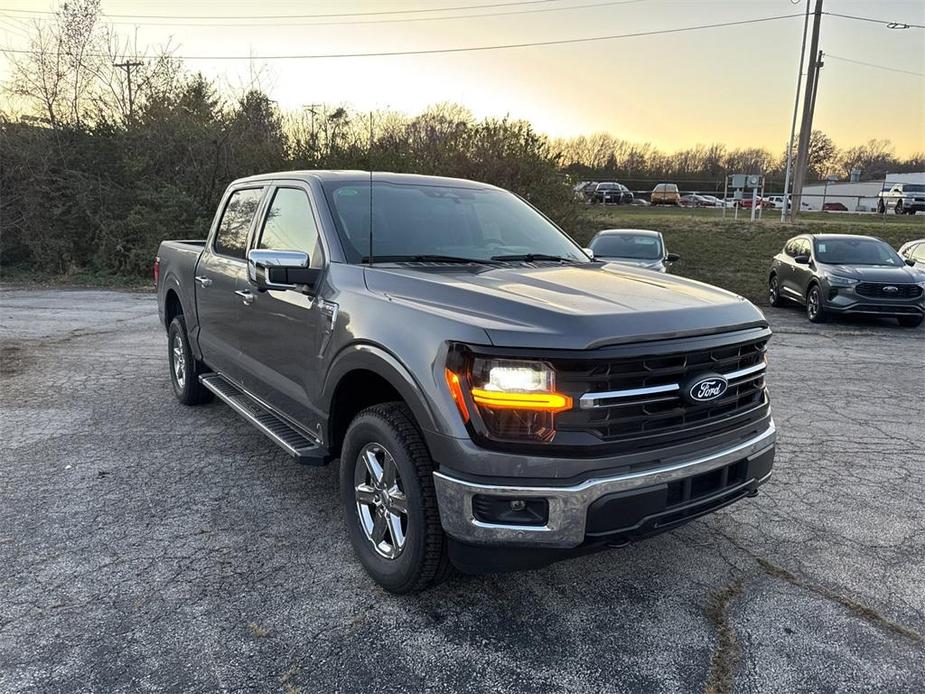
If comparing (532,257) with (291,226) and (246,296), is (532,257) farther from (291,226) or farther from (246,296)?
(246,296)

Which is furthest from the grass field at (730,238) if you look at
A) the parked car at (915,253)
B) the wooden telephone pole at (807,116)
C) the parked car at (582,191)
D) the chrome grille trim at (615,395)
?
the chrome grille trim at (615,395)

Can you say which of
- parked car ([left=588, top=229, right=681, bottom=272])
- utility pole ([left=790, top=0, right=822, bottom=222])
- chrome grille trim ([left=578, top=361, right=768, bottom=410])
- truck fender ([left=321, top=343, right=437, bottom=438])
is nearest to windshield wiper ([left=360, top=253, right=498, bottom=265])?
truck fender ([left=321, top=343, right=437, bottom=438])

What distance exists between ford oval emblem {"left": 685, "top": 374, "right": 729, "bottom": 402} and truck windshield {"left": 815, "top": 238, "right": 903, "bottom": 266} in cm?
1081

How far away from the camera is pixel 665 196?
44812 millimetres

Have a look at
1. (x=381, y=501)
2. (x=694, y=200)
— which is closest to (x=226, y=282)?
(x=381, y=501)

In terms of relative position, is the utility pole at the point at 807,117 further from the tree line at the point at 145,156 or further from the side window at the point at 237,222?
the side window at the point at 237,222

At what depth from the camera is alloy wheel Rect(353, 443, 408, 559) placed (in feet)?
9.69

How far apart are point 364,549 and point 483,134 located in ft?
52.8

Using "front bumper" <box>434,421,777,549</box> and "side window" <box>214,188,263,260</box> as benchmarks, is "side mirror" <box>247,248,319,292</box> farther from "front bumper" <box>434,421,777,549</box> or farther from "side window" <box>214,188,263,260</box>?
"front bumper" <box>434,421,777,549</box>

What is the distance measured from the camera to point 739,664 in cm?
260

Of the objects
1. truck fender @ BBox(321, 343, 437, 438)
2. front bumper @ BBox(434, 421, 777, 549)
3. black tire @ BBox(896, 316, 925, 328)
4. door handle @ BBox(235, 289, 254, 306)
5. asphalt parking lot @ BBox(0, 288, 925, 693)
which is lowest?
asphalt parking lot @ BBox(0, 288, 925, 693)

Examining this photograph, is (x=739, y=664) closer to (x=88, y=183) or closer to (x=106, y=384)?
(x=106, y=384)

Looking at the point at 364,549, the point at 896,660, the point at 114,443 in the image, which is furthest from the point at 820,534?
the point at 114,443

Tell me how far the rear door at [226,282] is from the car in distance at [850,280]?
1028 cm
